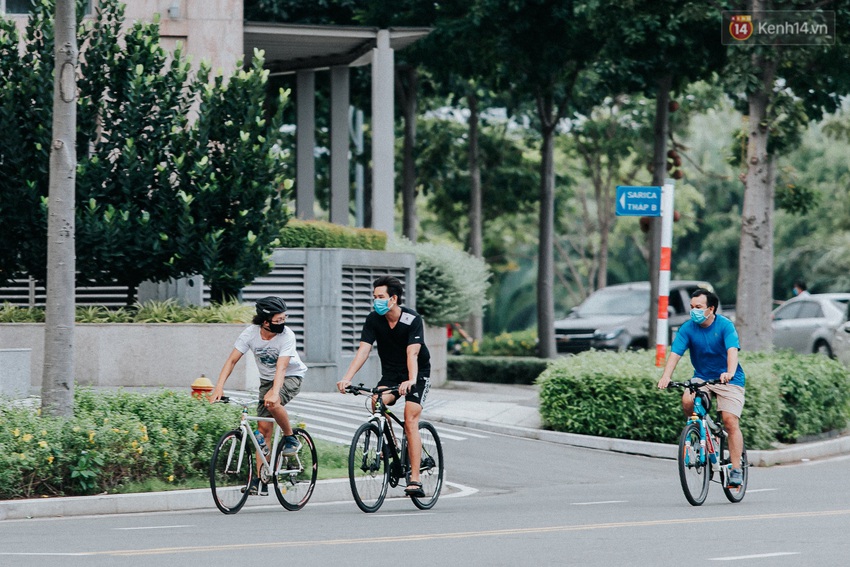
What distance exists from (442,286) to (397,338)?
15609 millimetres

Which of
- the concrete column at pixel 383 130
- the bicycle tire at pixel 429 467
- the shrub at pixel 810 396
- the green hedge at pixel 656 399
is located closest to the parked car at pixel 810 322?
the concrete column at pixel 383 130

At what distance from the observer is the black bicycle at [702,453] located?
11195 mm

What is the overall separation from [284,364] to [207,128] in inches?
394

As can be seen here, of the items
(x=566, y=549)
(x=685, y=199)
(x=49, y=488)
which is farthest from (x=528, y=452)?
(x=685, y=199)

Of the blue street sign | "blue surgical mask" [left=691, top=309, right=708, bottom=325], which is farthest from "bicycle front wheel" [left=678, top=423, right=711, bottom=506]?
the blue street sign

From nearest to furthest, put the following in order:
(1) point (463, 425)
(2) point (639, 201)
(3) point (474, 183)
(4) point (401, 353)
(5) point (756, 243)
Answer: (4) point (401, 353) → (2) point (639, 201) → (1) point (463, 425) → (5) point (756, 243) → (3) point (474, 183)

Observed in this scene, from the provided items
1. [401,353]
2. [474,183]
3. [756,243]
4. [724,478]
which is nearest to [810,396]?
[756,243]

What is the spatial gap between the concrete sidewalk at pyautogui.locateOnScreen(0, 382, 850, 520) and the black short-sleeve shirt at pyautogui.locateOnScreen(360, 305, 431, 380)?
170 centimetres

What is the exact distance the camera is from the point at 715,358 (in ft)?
37.8

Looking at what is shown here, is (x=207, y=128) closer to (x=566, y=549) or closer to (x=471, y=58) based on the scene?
(x=471, y=58)

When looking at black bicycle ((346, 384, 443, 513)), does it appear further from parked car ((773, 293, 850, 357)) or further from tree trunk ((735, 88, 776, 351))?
parked car ((773, 293, 850, 357))

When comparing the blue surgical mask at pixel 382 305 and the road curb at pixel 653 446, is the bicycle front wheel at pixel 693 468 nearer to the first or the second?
the blue surgical mask at pixel 382 305

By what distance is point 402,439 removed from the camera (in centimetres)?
1115

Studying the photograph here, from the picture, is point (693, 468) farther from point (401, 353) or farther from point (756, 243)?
point (756, 243)
